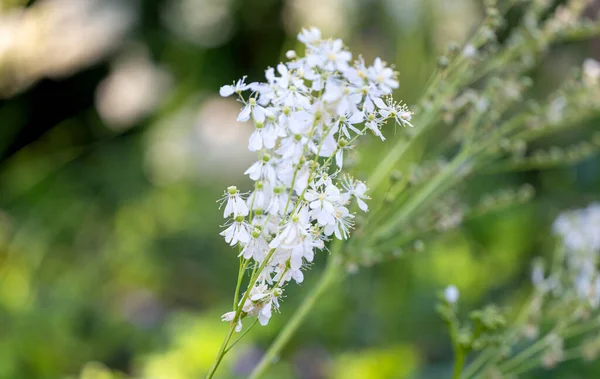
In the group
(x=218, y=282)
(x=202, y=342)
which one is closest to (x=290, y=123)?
→ (x=202, y=342)

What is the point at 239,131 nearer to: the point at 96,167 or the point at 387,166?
the point at 96,167

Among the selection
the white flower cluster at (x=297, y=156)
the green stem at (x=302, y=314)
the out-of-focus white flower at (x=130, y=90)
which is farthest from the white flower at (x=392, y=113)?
the out-of-focus white flower at (x=130, y=90)

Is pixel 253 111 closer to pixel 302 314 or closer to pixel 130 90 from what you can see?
pixel 302 314

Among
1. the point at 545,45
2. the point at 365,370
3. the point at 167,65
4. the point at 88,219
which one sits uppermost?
the point at 167,65

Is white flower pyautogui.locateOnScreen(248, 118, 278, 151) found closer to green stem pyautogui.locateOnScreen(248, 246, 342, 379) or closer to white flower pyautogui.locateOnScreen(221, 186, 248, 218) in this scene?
white flower pyautogui.locateOnScreen(221, 186, 248, 218)

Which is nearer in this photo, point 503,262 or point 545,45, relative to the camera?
point 545,45

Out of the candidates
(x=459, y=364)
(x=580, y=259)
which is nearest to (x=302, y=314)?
(x=459, y=364)
